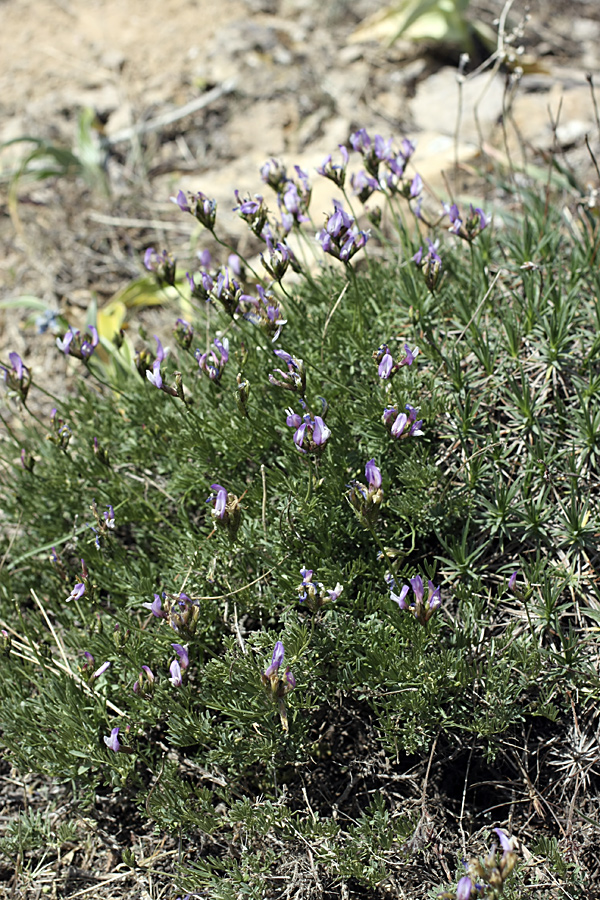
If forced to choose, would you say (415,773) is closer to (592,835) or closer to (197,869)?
(592,835)

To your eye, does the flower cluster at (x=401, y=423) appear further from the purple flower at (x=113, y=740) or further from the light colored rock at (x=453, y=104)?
the light colored rock at (x=453, y=104)

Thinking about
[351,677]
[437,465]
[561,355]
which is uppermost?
[561,355]

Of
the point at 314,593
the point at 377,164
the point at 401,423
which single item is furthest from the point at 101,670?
the point at 377,164

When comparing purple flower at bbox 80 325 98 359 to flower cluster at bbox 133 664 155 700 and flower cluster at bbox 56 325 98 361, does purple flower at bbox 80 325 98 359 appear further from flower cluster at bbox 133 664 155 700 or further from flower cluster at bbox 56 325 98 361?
flower cluster at bbox 133 664 155 700

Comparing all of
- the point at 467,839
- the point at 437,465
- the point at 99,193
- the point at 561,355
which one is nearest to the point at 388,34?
the point at 99,193

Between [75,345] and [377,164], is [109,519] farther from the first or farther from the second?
[377,164]

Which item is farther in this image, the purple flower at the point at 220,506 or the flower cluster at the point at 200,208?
the flower cluster at the point at 200,208

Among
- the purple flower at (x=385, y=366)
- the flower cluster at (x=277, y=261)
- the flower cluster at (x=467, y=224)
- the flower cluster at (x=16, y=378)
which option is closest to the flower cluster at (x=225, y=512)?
the purple flower at (x=385, y=366)
